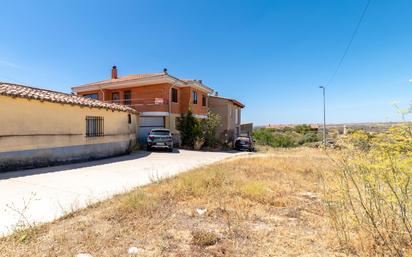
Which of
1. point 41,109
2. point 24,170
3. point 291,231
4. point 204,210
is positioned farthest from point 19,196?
point 291,231

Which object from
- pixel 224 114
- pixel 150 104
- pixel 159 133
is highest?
pixel 150 104

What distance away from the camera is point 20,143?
29.7ft

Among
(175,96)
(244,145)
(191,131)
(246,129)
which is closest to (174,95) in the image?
(175,96)

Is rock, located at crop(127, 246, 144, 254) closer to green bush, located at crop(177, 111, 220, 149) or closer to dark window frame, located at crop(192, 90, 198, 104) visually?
green bush, located at crop(177, 111, 220, 149)

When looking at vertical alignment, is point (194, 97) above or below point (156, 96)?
above

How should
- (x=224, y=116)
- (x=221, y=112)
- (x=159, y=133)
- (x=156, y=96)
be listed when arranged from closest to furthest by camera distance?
(x=159, y=133)
(x=156, y=96)
(x=224, y=116)
(x=221, y=112)

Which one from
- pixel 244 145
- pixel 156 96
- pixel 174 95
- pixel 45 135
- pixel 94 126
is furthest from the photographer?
pixel 244 145

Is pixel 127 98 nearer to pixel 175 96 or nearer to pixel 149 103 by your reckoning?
pixel 149 103

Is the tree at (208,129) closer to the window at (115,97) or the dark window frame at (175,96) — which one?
the dark window frame at (175,96)

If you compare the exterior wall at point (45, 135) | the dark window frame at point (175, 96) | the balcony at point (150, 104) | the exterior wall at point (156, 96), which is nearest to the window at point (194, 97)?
the exterior wall at point (156, 96)

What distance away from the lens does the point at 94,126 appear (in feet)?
42.7

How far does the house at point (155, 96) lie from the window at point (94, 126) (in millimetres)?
6869

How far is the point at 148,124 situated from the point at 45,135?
1100 cm

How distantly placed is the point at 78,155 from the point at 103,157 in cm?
176
